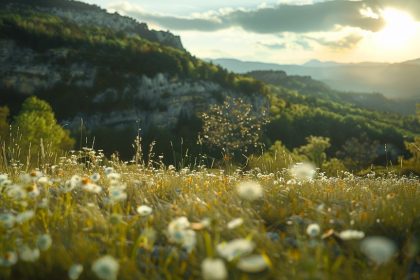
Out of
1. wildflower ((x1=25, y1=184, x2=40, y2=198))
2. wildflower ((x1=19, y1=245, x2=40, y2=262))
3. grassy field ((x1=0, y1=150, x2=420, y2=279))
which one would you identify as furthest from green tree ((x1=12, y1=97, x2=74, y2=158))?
wildflower ((x1=19, y1=245, x2=40, y2=262))

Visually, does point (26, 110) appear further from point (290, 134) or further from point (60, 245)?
point (290, 134)

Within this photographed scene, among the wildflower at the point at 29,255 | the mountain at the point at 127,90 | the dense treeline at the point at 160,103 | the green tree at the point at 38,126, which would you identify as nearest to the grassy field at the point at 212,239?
the wildflower at the point at 29,255

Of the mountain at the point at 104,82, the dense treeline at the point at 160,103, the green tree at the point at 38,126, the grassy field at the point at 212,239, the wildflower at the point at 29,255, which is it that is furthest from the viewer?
the mountain at the point at 104,82

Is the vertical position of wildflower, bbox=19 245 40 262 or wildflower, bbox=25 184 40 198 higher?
wildflower, bbox=25 184 40 198

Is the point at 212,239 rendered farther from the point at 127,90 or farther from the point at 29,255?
the point at 127,90

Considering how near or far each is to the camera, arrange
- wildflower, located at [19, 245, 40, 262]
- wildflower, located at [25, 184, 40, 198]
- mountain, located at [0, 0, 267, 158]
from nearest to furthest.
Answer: wildflower, located at [19, 245, 40, 262], wildflower, located at [25, 184, 40, 198], mountain, located at [0, 0, 267, 158]

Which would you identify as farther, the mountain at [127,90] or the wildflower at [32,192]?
the mountain at [127,90]

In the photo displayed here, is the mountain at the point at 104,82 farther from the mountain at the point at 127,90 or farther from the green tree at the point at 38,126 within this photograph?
the green tree at the point at 38,126

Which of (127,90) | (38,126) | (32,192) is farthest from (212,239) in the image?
(127,90)

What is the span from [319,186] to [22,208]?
3.71 meters

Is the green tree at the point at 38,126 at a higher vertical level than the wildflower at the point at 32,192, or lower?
lower

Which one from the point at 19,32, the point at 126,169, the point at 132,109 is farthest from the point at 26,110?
the point at 19,32

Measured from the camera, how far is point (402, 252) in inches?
136

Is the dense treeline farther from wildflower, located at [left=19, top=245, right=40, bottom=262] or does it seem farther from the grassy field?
wildflower, located at [left=19, top=245, right=40, bottom=262]
